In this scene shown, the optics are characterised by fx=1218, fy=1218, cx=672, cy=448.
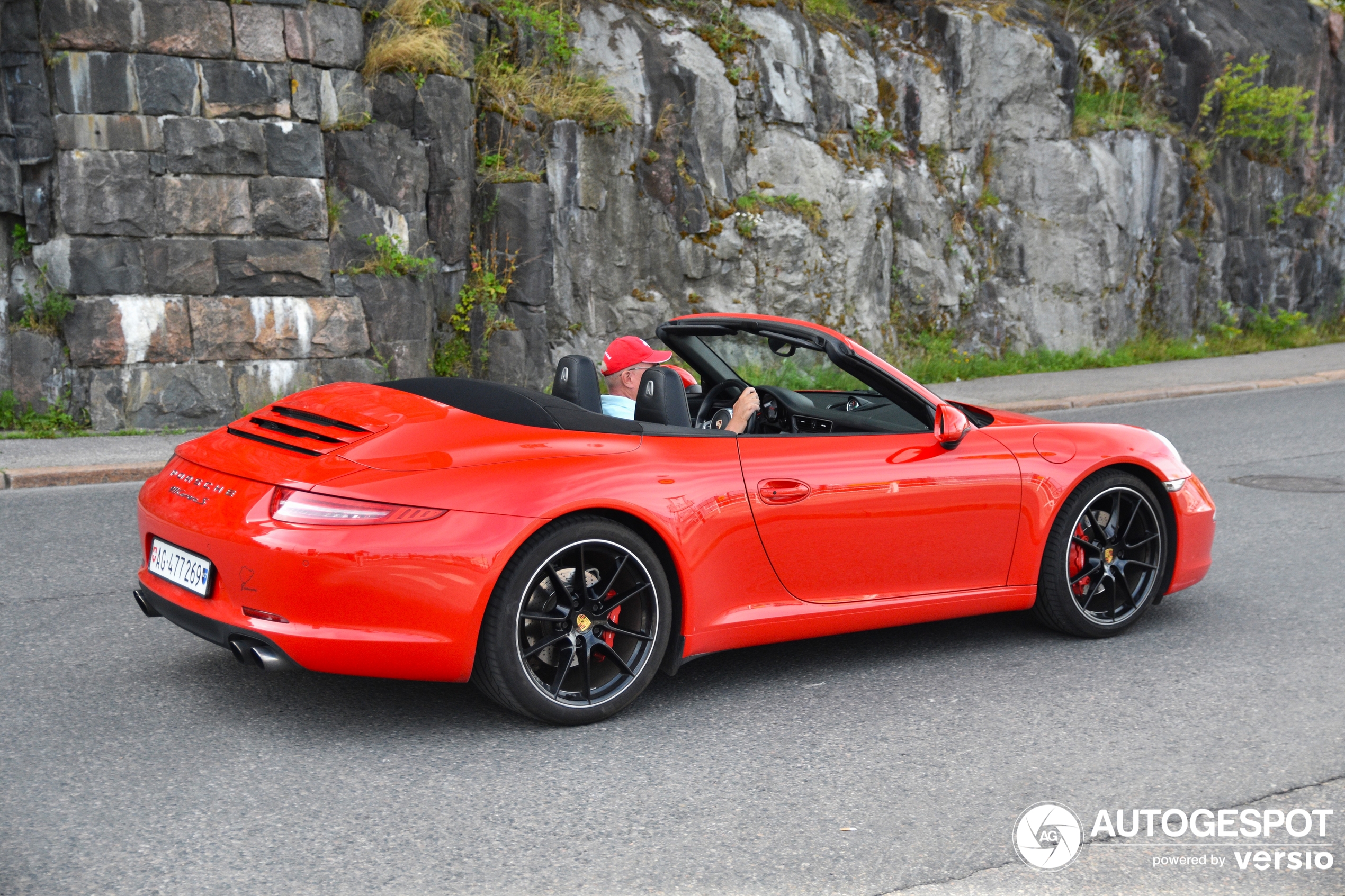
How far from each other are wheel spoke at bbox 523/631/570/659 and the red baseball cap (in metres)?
1.53

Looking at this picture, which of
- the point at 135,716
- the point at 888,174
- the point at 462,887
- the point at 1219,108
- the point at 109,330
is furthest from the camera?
the point at 1219,108

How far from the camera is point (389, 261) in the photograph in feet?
41.3

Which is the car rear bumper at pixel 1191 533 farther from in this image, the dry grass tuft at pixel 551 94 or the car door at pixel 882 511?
the dry grass tuft at pixel 551 94

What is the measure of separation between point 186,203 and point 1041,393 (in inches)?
407

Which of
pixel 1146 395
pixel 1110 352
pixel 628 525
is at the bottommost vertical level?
pixel 1146 395

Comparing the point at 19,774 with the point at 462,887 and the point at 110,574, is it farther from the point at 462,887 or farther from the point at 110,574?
the point at 110,574

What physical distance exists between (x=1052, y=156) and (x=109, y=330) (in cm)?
1422

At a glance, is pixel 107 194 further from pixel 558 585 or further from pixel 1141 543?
pixel 1141 543

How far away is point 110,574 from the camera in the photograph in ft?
20.6

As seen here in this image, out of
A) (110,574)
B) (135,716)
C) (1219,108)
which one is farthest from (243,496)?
(1219,108)

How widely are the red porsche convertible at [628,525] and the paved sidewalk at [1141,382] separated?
893cm

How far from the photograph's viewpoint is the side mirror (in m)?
4.80

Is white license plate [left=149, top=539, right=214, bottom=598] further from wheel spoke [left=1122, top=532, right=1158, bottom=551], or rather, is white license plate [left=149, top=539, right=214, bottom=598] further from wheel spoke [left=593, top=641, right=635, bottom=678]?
wheel spoke [left=1122, top=532, right=1158, bottom=551]

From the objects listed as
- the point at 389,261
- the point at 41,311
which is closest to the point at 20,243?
the point at 41,311
